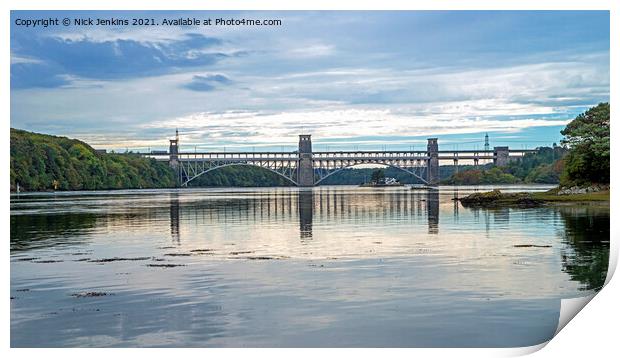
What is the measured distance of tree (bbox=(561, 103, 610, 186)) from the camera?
4384 cm

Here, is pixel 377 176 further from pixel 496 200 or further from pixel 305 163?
pixel 496 200

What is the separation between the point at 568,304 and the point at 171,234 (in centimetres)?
1596

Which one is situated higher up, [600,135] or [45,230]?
[600,135]

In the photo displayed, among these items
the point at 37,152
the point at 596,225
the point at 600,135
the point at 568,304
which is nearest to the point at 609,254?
the point at 568,304

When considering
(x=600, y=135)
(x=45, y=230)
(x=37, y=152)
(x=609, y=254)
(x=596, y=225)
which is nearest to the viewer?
(x=609, y=254)

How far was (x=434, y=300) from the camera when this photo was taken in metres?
14.1

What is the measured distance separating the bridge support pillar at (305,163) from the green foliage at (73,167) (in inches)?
699

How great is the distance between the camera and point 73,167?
92062 millimetres

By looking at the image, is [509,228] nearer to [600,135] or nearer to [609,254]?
[609,254]

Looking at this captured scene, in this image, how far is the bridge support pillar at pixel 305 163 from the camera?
4343 inches

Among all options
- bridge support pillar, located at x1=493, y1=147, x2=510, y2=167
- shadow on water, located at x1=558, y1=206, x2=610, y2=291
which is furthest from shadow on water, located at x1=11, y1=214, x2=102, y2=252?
bridge support pillar, located at x1=493, y1=147, x2=510, y2=167

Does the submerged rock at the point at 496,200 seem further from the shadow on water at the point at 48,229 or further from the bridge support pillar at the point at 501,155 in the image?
the bridge support pillar at the point at 501,155

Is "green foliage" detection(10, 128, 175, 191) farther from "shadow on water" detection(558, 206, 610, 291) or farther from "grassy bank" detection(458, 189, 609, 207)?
"shadow on water" detection(558, 206, 610, 291)
